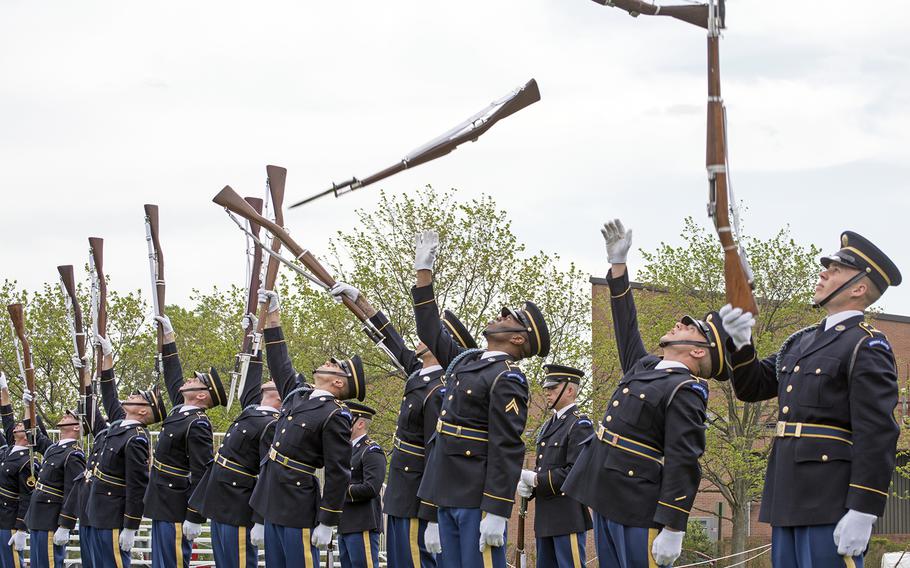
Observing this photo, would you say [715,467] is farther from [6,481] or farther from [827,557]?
[827,557]

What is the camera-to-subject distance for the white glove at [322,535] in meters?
9.51

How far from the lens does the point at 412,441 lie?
9.10 meters

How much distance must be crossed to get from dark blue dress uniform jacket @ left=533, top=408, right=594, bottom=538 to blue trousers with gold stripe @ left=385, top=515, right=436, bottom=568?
3.02ft

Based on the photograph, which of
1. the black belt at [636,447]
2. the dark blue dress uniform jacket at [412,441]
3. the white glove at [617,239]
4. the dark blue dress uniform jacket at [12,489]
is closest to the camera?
the black belt at [636,447]

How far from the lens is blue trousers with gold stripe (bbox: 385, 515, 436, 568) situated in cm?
871

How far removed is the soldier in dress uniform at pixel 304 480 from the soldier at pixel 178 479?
155 centimetres

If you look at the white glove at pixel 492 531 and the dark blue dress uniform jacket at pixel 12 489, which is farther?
the dark blue dress uniform jacket at pixel 12 489

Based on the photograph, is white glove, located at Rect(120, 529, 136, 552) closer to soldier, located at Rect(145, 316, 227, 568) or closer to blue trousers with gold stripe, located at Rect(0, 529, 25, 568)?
soldier, located at Rect(145, 316, 227, 568)

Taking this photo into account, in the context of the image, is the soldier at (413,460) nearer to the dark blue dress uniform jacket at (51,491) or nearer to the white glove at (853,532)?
the white glove at (853,532)

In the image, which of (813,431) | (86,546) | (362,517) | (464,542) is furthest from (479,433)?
(86,546)

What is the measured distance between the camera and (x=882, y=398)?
209 inches

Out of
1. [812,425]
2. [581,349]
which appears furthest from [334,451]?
[581,349]

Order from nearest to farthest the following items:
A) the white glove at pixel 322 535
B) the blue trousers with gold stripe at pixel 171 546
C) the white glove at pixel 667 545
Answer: the white glove at pixel 667 545
the white glove at pixel 322 535
the blue trousers with gold stripe at pixel 171 546

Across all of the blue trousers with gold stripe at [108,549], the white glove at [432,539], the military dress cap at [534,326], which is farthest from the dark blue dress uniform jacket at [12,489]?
the military dress cap at [534,326]
